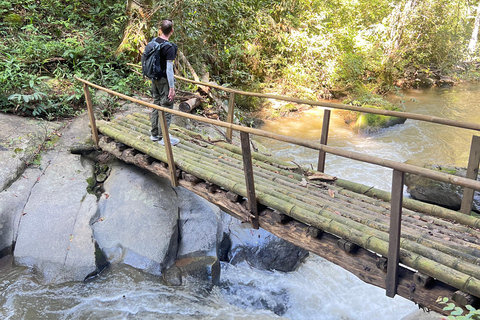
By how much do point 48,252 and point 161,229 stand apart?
1.39 meters

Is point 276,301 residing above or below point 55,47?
below

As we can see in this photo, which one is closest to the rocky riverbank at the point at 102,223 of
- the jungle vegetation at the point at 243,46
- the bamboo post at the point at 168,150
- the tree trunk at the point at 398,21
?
the bamboo post at the point at 168,150

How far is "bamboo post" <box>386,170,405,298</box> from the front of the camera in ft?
8.65

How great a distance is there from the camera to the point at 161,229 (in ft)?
16.3

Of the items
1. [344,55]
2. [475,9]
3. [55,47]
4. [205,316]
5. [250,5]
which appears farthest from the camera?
[475,9]

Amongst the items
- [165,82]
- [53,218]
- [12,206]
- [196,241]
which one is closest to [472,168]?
[196,241]

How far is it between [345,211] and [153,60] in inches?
117

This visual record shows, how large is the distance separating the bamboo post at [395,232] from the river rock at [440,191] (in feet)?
12.2

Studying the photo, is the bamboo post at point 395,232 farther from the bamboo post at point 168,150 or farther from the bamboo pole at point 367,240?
the bamboo post at point 168,150

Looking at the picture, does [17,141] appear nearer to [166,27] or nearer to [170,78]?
[170,78]

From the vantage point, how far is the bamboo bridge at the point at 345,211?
8.86 feet

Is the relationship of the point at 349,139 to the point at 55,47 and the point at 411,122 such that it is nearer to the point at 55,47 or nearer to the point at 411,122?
the point at 411,122

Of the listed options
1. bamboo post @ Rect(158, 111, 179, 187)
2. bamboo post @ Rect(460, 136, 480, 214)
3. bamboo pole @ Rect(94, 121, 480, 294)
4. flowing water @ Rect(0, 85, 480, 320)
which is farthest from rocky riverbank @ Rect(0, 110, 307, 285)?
bamboo post @ Rect(460, 136, 480, 214)

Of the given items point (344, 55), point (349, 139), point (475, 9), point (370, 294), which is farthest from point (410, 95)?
point (370, 294)
